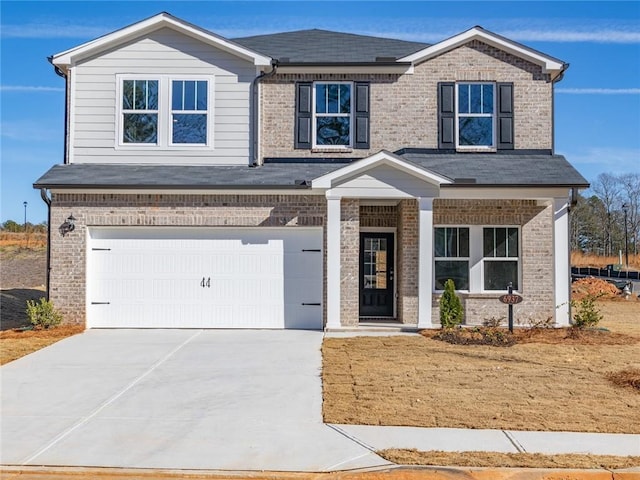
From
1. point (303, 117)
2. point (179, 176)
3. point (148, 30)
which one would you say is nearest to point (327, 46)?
point (303, 117)

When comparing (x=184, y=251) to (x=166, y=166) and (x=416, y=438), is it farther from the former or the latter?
(x=416, y=438)

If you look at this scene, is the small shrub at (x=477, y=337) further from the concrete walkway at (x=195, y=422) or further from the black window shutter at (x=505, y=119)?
the black window shutter at (x=505, y=119)

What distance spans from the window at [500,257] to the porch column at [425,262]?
72.1 inches

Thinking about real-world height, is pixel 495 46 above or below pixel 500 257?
above

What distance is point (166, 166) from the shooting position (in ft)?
44.4

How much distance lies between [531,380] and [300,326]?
5.88 metres

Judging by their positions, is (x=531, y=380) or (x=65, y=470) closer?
(x=65, y=470)

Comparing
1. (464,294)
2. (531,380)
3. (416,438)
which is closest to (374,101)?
(464,294)

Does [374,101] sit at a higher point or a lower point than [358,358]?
higher

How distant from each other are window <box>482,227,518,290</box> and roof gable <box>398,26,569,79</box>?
167 inches

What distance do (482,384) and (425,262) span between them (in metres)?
4.77

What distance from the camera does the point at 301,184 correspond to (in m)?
12.5

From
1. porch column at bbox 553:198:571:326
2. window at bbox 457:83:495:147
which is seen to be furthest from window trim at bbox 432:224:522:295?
window at bbox 457:83:495:147

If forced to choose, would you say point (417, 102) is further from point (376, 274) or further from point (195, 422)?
point (195, 422)
